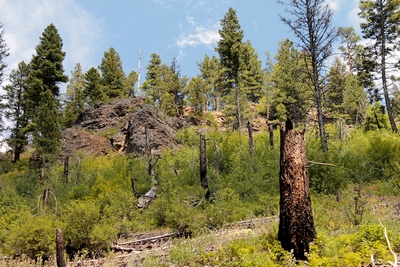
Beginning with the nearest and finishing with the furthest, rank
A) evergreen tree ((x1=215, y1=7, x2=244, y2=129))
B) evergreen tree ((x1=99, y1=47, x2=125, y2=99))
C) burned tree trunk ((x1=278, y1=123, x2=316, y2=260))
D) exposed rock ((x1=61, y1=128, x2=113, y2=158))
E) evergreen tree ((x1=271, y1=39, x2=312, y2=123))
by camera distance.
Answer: burned tree trunk ((x1=278, y1=123, x2=316, y2=260)) → exposed rock ((x1=61, y1=128, x2=113, y2=158)) → evergreen tree ((x1=215, y1=7, x2=244, y2=129)) → evergreen tree ((x1=271, y1=39, x2=312, y2=123)) → evergreen tree ((x1=99, y1=47, x2=125, y2=99))

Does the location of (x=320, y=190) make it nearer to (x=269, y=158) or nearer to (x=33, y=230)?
(x=269, y=158)

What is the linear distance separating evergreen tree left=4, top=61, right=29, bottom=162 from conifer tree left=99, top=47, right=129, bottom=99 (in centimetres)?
930

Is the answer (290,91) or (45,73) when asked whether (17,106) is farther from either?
(290,91)

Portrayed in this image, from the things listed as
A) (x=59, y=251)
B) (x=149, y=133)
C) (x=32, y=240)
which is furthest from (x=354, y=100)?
(x=59, y=251)

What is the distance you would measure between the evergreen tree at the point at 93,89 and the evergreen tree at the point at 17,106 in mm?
7139

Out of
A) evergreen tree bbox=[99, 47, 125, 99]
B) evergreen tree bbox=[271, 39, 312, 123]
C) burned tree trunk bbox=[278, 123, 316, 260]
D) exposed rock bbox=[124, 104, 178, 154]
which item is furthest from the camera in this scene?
evergreen tree bbox=[99, 47, 125, 99]

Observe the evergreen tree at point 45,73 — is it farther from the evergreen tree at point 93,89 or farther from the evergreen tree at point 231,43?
the evergreen tree at point 231,43

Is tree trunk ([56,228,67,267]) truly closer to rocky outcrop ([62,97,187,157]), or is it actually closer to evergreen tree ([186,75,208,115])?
rocky outcrop ([62,97,187,157])

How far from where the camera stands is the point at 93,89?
38375mm

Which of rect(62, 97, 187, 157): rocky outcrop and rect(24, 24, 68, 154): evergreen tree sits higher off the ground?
rect(24, 24, 68, 154): evergreen tree

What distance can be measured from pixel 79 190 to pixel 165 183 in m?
5.46

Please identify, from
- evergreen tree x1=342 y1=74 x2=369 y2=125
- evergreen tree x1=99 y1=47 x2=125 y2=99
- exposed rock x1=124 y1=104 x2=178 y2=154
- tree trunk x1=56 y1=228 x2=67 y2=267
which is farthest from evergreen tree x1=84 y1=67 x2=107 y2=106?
tree trunk x1=56 y1=228 x2=67 y2=267

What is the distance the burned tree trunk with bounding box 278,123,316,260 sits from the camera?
6660mm

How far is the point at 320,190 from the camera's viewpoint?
14.3 m
